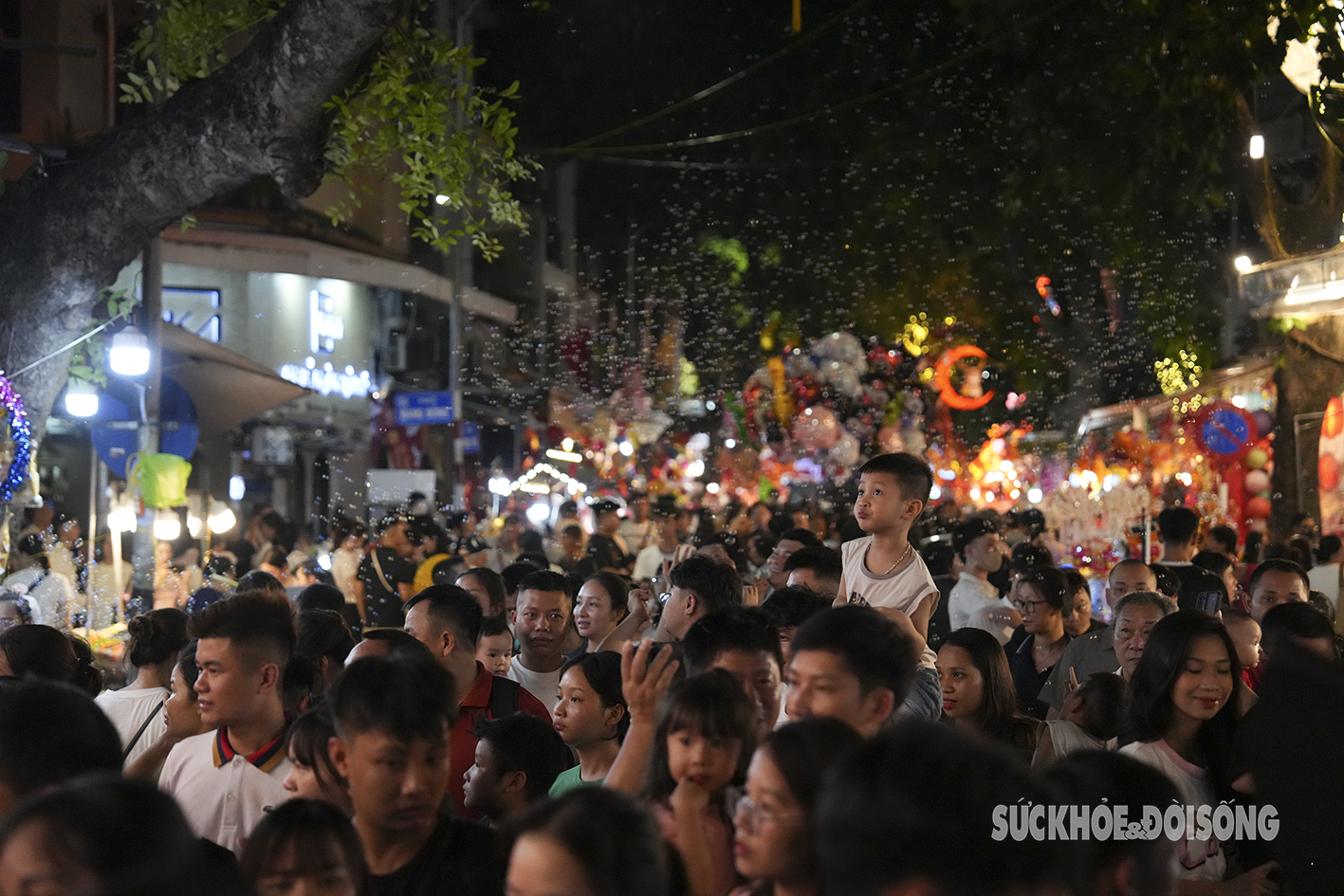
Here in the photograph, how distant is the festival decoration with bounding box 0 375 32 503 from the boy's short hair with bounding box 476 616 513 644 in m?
4.09

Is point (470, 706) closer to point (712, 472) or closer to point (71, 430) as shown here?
point (71, 430)

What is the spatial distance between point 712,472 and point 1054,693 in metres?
26.6

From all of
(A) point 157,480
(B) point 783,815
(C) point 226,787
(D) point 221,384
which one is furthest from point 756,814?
(D) point 221,384

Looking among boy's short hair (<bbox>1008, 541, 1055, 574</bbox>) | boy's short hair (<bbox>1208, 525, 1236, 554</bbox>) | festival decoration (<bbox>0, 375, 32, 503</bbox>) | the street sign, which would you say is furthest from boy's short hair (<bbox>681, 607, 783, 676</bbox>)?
the street sign

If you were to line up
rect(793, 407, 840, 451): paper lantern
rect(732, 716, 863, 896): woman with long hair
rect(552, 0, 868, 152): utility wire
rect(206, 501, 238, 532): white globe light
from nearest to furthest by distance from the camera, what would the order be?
rect(732, 716, 863, 896): woman with long hair → rect(206, 501, 238, 532): white globe light → rect(552, 0, 868, 152): utility wire → rect(793, 407, 840, 451): paper lantern

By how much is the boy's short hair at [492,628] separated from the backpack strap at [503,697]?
58cm

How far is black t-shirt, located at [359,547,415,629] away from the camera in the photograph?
10.3 metres

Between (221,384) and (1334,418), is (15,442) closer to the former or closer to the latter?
(221,384)

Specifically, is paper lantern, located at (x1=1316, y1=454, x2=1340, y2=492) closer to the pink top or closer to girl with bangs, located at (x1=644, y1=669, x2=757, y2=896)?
girl with bangs, located at (x1=644, y1=669, x2=757, y2=896)

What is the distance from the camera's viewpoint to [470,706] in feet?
17.7

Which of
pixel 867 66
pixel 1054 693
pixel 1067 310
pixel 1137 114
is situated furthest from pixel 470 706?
pixel 1067 310

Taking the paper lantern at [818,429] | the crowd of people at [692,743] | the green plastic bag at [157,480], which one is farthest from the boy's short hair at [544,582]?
the paper lantern at [818,429]

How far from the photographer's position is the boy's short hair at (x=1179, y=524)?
905cm

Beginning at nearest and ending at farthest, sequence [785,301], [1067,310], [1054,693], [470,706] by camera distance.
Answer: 1. [470,706]
2. [1054,693]
3. [1067,310]
4. [785,301]
